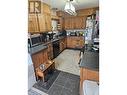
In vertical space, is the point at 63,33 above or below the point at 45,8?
below

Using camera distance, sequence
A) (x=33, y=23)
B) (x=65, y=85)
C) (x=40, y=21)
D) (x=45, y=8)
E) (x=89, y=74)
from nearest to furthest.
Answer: (x=89, y=74) < (x=65, y=85) < (x=33, y=23) < (x=40, y=21) < (x=45, y=8)

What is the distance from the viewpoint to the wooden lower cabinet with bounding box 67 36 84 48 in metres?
7.24

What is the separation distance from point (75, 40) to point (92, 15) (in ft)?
6.21

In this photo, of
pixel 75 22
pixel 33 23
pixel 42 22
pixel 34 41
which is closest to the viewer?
pixel 34 41

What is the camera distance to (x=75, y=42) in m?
7.43

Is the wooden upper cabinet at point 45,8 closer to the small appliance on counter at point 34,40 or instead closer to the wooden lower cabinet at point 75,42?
the small appliance on counter at point 34,40

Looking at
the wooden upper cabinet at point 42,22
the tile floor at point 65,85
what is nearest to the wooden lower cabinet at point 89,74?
the tile floor at point 65,85

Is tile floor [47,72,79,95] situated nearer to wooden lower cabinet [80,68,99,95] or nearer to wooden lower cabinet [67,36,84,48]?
wooden lower cabinet [80,68,99,95]

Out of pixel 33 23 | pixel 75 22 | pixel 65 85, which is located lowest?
pixel 65 85

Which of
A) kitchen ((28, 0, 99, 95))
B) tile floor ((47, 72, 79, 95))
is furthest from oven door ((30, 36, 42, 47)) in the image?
tile floor ((47, 72, 79, 95))

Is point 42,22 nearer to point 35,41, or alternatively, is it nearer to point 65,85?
point 35,41

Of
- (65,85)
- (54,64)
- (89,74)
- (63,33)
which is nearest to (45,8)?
(54,64)
